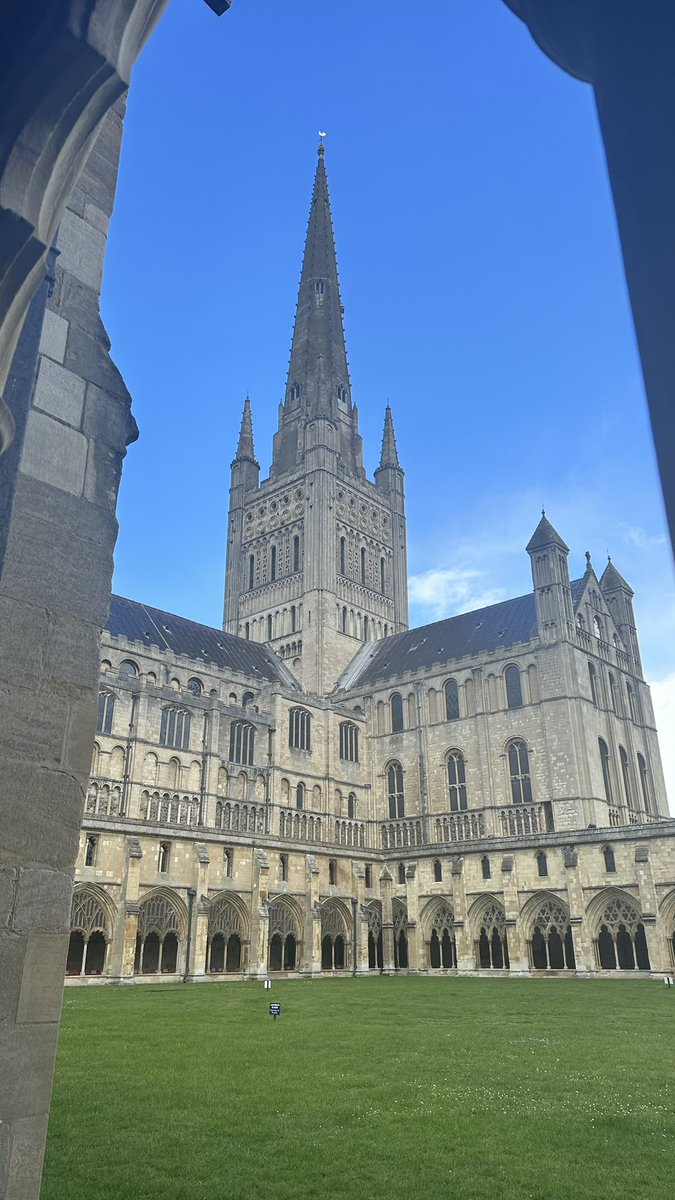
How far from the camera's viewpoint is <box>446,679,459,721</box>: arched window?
5091 cm

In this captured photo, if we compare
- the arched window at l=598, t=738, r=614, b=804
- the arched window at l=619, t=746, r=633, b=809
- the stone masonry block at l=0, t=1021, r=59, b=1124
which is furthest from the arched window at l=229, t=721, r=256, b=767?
the stone masonry block at l=0, t=1021, r=59, b=1124

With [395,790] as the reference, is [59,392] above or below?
below

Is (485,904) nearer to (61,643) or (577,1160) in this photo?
(577,1160)

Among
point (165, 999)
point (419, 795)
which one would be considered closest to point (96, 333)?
point (165, 999)

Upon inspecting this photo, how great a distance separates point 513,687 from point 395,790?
10340 millimetres

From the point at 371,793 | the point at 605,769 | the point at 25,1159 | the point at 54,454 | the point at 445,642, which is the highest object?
the point at 445,642

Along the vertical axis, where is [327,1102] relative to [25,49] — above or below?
below

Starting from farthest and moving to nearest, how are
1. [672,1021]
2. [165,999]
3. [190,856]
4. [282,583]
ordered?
[282,583]
[190,856]
[165,999]
[672,1021]

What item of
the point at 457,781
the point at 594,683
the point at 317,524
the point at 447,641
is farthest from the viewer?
the point at 317,524

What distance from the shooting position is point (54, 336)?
4.95 meters

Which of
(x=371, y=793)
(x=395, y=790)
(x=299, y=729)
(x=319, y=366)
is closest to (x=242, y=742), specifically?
(x=299, y=729)

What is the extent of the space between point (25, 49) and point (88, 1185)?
25.0 ft

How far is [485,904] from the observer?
1672 inches

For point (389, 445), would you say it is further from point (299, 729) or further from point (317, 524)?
point (299, 729)
